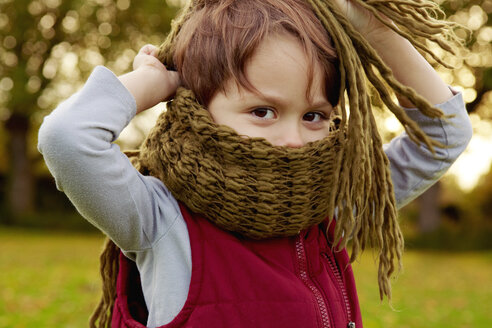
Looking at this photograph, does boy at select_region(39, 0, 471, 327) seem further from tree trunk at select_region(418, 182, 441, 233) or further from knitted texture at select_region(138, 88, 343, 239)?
tree trunk at select_region(418, 182, 441, 233)

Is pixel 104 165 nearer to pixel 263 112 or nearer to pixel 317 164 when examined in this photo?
pixel 263 112

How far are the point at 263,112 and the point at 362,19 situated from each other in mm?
449

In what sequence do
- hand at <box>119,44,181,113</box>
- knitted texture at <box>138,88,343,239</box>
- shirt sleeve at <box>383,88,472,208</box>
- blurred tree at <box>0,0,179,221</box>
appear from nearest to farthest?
knitted texture at <box>138,88,343,239</box>
hand at <box>119,44,181,113</box>
shirt sleeve at <box>383,88,472,208</box>
blurred tree at <box>0,0,179,221</box>

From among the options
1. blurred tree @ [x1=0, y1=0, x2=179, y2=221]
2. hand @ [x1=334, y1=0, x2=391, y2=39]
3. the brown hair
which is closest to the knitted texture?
the brown hair

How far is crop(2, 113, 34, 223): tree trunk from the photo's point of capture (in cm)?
1970

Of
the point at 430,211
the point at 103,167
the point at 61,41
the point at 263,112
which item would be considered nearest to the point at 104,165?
the point at 103,167

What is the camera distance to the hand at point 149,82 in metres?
1.67

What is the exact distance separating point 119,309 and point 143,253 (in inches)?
8.0

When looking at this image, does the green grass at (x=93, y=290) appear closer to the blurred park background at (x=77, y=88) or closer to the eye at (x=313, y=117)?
the blurred park background at (x=77, y=88)

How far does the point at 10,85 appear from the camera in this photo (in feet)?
59.2

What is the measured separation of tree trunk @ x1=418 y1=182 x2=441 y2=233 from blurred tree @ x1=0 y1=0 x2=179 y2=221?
10.2 metres

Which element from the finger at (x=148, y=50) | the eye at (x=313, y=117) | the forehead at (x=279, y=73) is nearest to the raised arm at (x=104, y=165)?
the finger at (x=148, y=50)

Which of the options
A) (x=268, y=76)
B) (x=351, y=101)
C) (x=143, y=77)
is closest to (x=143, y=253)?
(x=143, y=77)

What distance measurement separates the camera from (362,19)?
1751 millimetres
